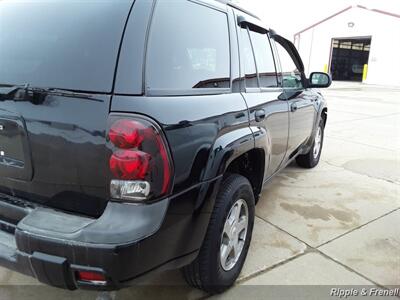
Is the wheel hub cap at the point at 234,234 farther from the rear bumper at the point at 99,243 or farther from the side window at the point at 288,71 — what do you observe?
the side window at the point at 288,71

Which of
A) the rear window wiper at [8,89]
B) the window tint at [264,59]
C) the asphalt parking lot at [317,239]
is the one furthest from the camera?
the window tint at [264,59]

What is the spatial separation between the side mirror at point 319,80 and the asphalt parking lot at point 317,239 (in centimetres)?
124

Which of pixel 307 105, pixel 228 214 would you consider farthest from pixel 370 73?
pixel 228 214

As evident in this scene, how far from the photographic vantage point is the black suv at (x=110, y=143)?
1.81 meters

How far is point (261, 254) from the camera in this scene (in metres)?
3.16

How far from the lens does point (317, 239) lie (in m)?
3.47

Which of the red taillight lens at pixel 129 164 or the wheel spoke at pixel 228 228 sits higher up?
the red taillight lens at pixel 129 164

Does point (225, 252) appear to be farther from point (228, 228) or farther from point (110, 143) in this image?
point (110, 143)

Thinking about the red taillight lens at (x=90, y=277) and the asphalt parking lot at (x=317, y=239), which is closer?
the red taillight lens at (x=90, y=277)

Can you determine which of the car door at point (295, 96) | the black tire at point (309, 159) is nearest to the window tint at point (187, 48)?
the car door at point (295, 96)

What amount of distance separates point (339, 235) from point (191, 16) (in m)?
2.39

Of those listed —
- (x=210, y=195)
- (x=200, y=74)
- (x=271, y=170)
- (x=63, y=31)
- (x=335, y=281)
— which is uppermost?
(x=63, y=31)

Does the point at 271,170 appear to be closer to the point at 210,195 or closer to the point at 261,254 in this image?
the point at 261,254

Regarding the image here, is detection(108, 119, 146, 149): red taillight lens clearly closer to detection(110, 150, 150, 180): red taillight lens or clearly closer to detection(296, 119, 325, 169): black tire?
detection(110, 150, 150, 180): red taillight lens
